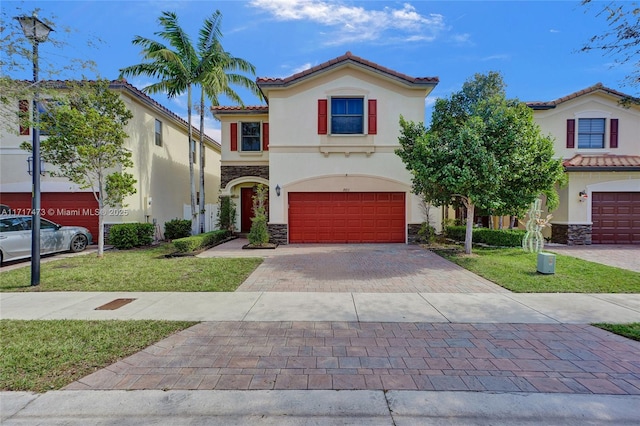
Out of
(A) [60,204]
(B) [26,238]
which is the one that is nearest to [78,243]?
(B) [26,238]

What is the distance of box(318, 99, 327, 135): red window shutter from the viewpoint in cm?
1421

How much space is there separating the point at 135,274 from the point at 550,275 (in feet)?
35.0

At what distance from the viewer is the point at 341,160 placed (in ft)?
46.9

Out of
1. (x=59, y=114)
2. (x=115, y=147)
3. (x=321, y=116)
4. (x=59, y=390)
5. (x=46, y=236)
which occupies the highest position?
(x=321, y=116)

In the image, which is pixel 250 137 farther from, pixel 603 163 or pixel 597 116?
pixel 597 116

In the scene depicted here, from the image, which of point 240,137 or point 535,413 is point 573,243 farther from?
point 240,137

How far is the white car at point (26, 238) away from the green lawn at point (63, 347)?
627 centimetres

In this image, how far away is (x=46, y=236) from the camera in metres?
10.9

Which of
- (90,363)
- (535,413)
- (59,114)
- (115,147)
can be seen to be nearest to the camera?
(535,413)

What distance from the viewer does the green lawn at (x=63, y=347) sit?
3.49m

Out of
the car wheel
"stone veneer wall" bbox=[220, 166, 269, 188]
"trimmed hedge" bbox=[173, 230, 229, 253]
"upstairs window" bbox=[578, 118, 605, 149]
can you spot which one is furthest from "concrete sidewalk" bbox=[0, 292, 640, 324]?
"upstairs window" bbox=[578, 118, 605, 149]

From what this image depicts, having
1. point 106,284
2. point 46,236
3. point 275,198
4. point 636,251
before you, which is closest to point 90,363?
point 106,284

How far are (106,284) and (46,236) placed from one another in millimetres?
5638

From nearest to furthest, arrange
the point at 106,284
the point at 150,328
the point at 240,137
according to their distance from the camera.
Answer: the point at 150,328 → the point at 106,284 → the point at 240,137
